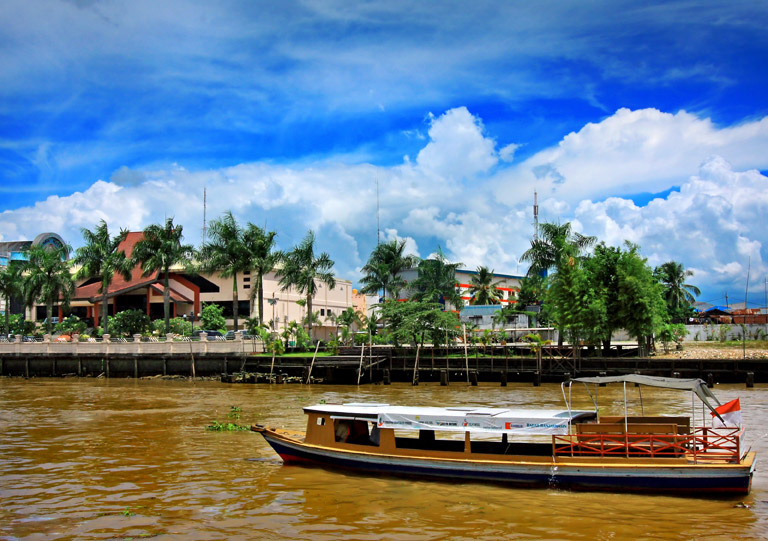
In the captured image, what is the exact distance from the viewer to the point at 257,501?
16750 millimetres

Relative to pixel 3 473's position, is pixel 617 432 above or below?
above

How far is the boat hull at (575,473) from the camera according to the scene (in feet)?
53.0

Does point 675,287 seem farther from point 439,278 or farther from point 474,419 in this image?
point 474,419

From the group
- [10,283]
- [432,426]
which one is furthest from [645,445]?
[10,283]

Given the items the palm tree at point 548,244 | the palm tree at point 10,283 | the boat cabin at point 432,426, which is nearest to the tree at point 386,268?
the palm tree at point 548,244

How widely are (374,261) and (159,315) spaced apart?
25920 millimetres

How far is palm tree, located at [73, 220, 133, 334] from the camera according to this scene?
221 ft

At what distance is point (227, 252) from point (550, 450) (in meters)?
52.4

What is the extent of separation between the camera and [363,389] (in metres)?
46.1

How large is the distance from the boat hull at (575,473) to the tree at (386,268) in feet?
191

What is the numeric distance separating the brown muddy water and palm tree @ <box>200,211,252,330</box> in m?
38.3

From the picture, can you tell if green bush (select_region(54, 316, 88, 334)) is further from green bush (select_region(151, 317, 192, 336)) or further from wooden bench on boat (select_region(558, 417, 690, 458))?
wooden bench on boat (select_region(558, 417, 690, 458))

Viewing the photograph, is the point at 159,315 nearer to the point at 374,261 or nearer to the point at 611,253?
the point at 374,261

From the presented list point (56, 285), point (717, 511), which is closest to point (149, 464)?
point (717, 511)
